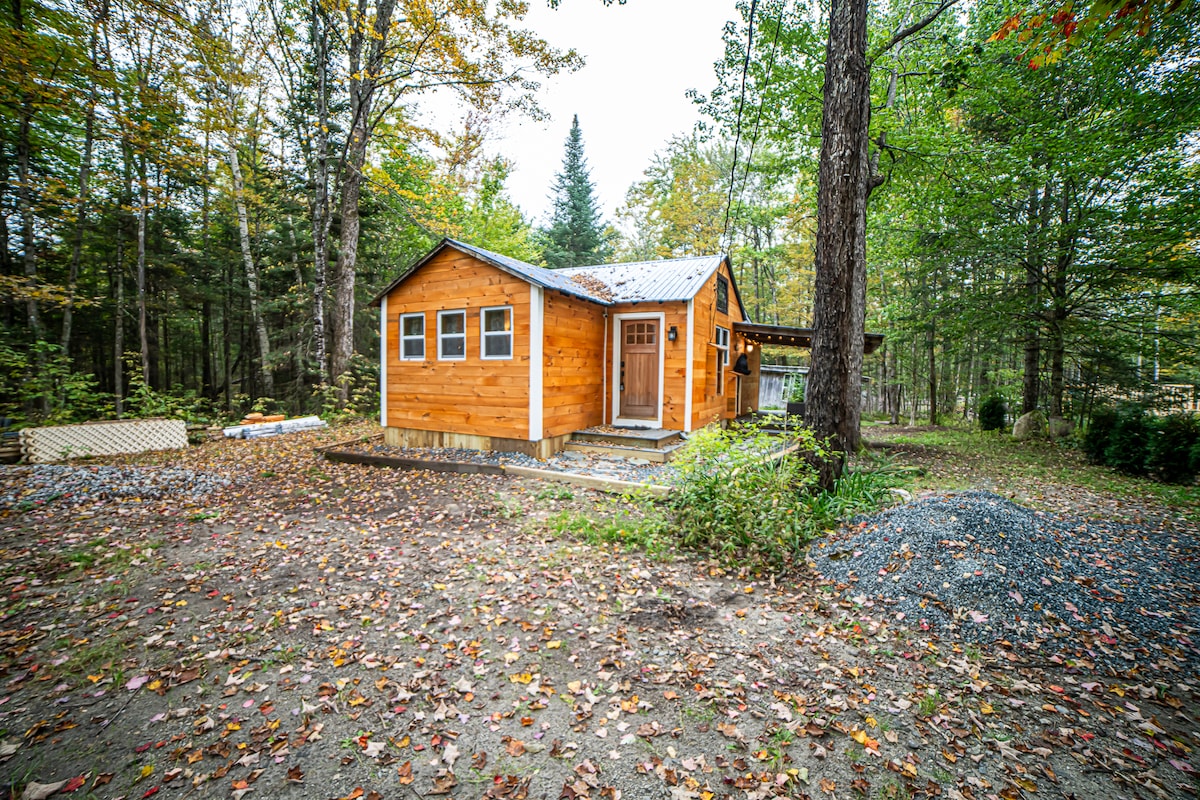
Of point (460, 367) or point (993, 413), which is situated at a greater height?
point (460, 367)

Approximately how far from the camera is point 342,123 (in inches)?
533

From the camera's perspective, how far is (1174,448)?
6840mm

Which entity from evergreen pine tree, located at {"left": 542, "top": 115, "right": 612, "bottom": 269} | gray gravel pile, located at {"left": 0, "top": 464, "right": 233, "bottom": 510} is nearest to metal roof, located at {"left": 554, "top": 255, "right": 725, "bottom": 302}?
gray gravel pile, located at {"left": 0, "top": 464, "right": 233, "bottom": 510}

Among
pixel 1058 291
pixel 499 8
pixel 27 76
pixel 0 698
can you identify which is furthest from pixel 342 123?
pixel 1058 291

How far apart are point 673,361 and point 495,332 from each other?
3.69m

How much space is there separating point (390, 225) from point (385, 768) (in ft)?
58.9

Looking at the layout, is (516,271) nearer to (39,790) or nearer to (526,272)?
(526,272)

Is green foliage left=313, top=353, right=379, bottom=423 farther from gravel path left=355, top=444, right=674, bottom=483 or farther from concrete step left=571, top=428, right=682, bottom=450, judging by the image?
concrete step left=571, top=428, right=682, bottom=450

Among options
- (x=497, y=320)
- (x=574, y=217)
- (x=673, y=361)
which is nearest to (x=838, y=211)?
(x=673, y=361)

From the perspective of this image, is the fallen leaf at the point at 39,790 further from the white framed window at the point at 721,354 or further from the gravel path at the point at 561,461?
the white framed window at the point at 721,354

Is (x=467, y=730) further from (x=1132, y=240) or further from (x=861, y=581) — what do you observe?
(x=1132, y=240)

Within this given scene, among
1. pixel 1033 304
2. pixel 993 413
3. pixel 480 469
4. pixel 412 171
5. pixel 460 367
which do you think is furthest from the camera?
pixel 412 171

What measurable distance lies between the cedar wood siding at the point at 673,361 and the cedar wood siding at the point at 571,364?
1014mm

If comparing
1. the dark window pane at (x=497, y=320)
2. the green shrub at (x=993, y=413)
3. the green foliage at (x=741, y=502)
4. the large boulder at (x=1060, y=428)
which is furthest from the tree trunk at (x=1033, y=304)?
the dark window pane at (x=497, y=320)
